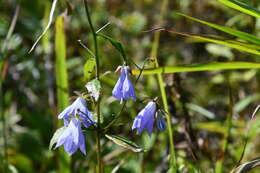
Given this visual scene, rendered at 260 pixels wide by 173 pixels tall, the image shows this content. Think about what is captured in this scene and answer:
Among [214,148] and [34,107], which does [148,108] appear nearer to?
[214,148]

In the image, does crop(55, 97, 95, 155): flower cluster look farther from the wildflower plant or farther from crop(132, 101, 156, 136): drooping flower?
crop(132, 101, 156, 136): drooping flower

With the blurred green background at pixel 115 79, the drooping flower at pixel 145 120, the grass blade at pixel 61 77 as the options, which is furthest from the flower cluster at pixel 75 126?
the blurred green background at pixel 115 79

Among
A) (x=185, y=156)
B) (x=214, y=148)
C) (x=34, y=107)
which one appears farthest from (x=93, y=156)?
(x=34, y=107)

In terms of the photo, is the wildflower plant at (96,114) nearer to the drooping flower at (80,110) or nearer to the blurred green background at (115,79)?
the drooping flower at (80,110)

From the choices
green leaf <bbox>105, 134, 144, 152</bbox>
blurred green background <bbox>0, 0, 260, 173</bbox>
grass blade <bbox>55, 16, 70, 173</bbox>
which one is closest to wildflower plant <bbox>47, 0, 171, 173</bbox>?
green leaf <bbox>105, 134, 144, 152</bbox>

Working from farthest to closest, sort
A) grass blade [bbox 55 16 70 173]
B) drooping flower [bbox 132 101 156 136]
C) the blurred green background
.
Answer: the blurred green background, grass blade [bbox 55 16 70 173], drooping flower [bbox 132 101 156 136]
